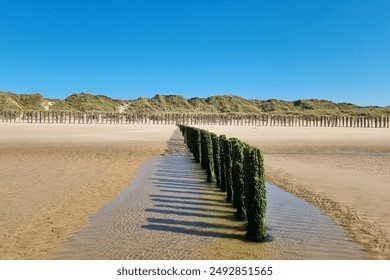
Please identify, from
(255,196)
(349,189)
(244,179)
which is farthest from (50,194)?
(349,189)

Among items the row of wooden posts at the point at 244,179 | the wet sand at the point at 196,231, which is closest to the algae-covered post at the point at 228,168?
the row of wooden posts at the point at 244,179

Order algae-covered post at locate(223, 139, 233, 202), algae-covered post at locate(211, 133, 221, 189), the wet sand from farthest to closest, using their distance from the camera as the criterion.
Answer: algae-covered post at locate(211, 133, 221, 189) → algae-covered post at locate(223, 139, 233, 202) → the wet sand

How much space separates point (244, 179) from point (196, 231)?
62.6 inches

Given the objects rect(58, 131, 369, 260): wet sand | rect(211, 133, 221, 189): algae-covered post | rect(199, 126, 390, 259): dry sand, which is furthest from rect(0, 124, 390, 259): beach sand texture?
rect(211, 133, 221, 189): algae-covered post

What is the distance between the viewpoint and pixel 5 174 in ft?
48.2

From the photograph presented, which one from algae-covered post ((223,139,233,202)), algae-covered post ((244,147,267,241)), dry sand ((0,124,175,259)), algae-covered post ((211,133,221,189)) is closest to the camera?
dry sand ((0,124,175,259))

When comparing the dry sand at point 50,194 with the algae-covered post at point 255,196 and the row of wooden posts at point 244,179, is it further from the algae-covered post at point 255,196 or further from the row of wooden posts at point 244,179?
the algae-covered post at point 255,196

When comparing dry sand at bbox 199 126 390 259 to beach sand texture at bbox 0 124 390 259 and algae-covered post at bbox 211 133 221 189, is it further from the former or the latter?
algae-covered post at bbox 211 133 221 189

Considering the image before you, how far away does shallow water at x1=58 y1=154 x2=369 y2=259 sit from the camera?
659 cm

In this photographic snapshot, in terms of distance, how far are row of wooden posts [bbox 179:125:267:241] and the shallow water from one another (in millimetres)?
300

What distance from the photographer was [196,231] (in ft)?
25.8

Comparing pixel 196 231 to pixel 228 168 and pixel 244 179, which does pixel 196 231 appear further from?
pixel 228 168
